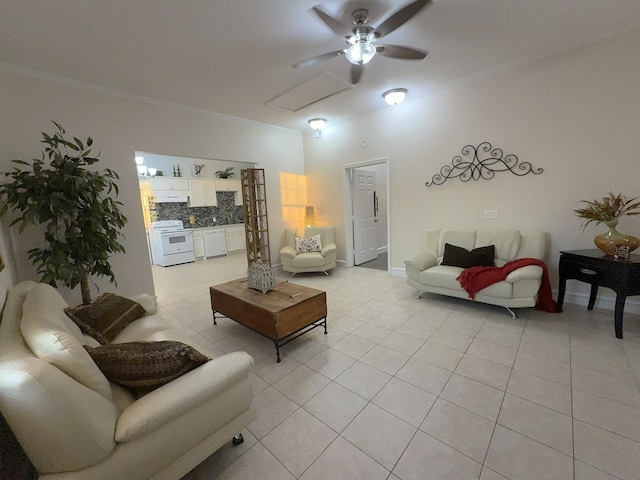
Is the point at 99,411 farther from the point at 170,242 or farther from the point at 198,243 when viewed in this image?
the point at 198,243

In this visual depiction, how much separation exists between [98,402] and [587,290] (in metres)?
4.39

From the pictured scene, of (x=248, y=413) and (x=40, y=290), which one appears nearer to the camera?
(x=248, y=413)

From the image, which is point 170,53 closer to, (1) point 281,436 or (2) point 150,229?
(1) point 281,436

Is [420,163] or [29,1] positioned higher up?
[29,1]

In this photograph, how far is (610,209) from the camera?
249 cm

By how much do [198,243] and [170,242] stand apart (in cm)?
71

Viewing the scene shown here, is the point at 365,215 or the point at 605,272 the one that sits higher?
the point at 365,215

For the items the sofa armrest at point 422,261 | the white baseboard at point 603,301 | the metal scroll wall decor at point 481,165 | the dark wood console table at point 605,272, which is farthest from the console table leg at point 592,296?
the sofa armrest at point 422,261

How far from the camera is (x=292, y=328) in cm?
232

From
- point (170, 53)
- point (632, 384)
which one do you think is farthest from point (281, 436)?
point (170, 53)

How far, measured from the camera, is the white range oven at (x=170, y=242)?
20.3 feet

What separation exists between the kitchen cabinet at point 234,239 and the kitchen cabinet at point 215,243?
13cm

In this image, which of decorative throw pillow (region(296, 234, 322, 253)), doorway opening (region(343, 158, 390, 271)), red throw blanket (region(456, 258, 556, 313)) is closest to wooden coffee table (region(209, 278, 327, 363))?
red throw blanket (region(456, 258, 556, 313))

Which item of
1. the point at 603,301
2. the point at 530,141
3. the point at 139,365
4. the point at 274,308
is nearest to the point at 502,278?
the point at 603,301
